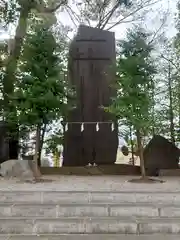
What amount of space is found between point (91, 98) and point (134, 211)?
4.24 meters

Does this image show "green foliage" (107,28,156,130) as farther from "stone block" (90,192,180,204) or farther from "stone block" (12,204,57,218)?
"stone block" (12,204,57,218)

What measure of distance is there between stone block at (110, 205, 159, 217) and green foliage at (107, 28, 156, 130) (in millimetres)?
2205

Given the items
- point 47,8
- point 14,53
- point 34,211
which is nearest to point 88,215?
point 34,211

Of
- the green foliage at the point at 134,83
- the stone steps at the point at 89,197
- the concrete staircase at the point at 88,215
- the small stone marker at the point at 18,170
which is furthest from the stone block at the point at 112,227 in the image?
the small stone marker at the point at 18,170

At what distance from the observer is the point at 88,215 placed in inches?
155

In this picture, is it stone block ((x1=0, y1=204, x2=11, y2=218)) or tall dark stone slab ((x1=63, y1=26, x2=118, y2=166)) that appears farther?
tall dark stone slab ((x1=63, y1=26, x2=118, y2=166))

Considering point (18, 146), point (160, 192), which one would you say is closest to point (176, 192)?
point (160, 192)

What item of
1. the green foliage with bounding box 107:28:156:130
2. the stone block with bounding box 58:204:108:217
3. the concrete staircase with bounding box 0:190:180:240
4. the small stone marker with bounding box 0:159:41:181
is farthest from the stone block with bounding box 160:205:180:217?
the small stone marker with bounding box 0:159:41:181

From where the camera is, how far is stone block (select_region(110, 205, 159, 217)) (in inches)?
154

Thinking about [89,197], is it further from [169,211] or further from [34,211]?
[169,211]

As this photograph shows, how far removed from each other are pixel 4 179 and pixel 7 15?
3962 millimetres

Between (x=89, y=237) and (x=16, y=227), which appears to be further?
(x=16, y=227)

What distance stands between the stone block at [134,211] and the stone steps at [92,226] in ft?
0.72

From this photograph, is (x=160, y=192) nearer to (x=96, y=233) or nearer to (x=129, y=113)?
(x=96, y=233)
